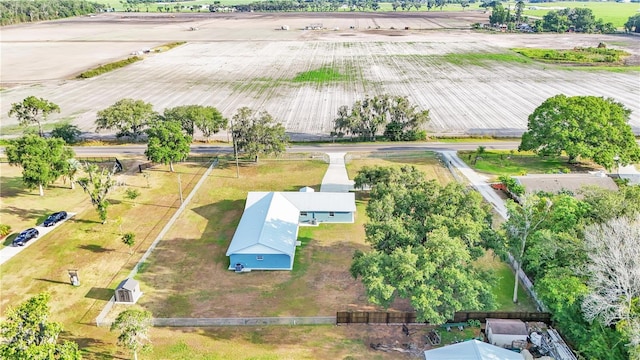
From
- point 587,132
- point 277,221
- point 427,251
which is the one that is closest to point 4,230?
point 277,221

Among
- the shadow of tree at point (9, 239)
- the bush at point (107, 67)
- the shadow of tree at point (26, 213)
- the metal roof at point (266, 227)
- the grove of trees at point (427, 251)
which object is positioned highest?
the bush at point (107, 67)

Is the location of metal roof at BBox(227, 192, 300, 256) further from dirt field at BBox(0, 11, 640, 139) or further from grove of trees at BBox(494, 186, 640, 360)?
dirt field at BBox(0, 11, 640, 139)

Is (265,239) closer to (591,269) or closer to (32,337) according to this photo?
(32,337)

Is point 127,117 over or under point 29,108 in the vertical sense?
under

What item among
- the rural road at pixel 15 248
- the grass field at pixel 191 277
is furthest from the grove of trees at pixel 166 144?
the rural road at pixel 15 248

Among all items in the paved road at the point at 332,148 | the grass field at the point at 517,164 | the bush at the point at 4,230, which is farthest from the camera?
the paved road at the point at 332,148

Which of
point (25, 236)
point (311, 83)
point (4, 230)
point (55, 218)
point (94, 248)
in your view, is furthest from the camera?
point (311, 83)

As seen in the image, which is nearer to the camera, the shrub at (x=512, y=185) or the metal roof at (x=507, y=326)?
the metal roof at (x=507, y=326)

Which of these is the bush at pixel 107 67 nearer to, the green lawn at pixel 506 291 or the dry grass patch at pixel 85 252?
the dry grass patch at pixel 85 252

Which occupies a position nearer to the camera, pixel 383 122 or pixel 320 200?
pixel 320 200
